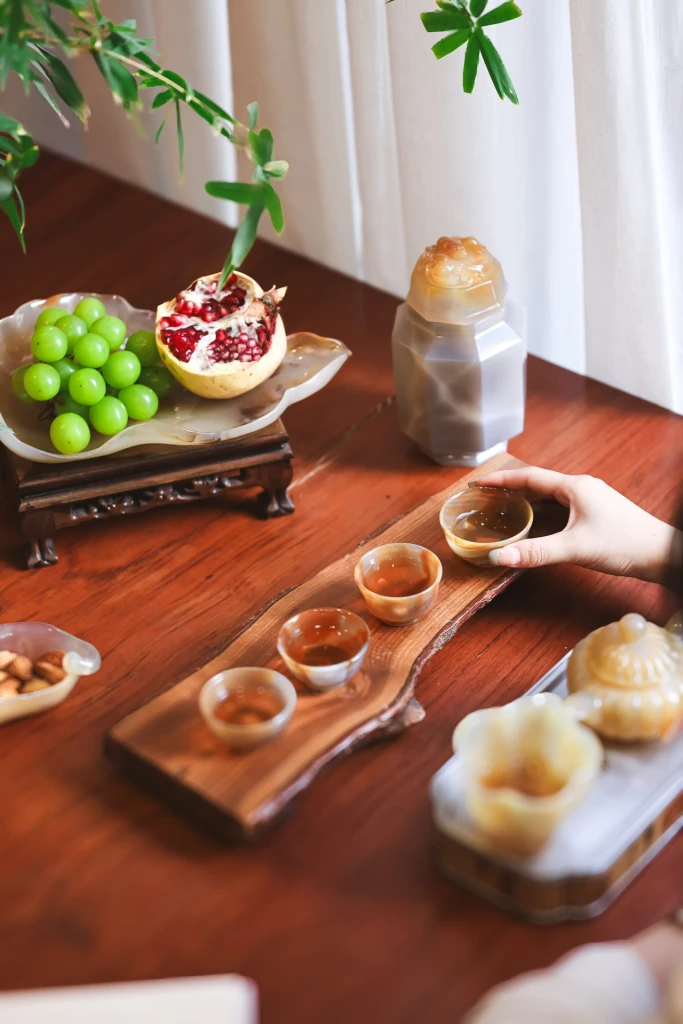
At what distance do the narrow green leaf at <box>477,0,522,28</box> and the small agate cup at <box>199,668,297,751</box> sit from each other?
0.62 m

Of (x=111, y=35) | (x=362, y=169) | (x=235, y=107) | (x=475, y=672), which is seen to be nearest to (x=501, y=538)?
(x=475, y=672)

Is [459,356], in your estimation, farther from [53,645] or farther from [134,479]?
[53,645]

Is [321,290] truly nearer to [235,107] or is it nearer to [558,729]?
[235,107]

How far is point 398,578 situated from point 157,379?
364mm

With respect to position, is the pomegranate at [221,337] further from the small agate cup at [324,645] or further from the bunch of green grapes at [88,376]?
the small agate cup at [324,645]

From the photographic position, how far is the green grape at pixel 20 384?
1225mm

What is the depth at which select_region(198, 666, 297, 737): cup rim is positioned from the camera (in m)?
0.93

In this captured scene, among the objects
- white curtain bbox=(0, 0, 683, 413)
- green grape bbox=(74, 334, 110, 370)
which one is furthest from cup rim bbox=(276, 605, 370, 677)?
white curtain bbox=(0, 0, 683, 413)

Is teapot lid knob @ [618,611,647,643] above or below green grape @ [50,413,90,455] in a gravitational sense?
below

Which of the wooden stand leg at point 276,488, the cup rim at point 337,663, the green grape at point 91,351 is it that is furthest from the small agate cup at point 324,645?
the green grape at point 91,351

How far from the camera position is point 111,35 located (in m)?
0.99

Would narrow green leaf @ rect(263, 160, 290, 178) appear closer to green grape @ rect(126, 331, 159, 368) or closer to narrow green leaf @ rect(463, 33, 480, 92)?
narrow green leaf @ rect(463, 33, 480, 92)

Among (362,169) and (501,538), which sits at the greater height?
(362,169)

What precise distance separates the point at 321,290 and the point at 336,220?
12 cm
